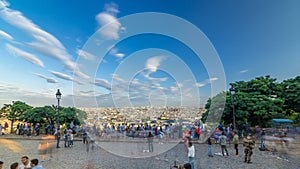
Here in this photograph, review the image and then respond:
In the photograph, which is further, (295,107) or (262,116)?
(295,107)

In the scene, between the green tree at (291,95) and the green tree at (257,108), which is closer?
the green tree at (257,108)

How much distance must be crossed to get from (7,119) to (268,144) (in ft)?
118

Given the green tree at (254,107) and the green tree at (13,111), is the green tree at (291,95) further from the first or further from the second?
the green tree at (13,111)

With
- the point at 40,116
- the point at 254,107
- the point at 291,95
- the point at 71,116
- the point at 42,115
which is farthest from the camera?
the point at 71,116

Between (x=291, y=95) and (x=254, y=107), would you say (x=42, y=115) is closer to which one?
(x=254, y=107)

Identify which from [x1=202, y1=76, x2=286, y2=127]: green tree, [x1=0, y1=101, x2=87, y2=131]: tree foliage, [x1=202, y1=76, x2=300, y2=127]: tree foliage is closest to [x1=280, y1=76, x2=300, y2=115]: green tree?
[x1=202, y1=76, x2=300, y2=127]: tree foliage

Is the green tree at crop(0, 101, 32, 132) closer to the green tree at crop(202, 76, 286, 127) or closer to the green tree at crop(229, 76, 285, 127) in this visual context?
the green tree at crop(202, 76, 286, 127)

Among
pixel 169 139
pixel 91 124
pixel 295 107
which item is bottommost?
pixel 169 139

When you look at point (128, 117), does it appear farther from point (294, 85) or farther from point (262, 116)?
point (294, 85)

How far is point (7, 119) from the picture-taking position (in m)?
33.1

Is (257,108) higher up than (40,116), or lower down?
higher up

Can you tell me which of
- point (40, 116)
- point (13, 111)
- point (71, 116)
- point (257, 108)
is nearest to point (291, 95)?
point (257, 108)

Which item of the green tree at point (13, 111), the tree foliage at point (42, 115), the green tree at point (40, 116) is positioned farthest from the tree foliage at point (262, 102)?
the green tree at point (13, 111)

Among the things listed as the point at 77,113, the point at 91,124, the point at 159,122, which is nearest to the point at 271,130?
the point at 159,122
